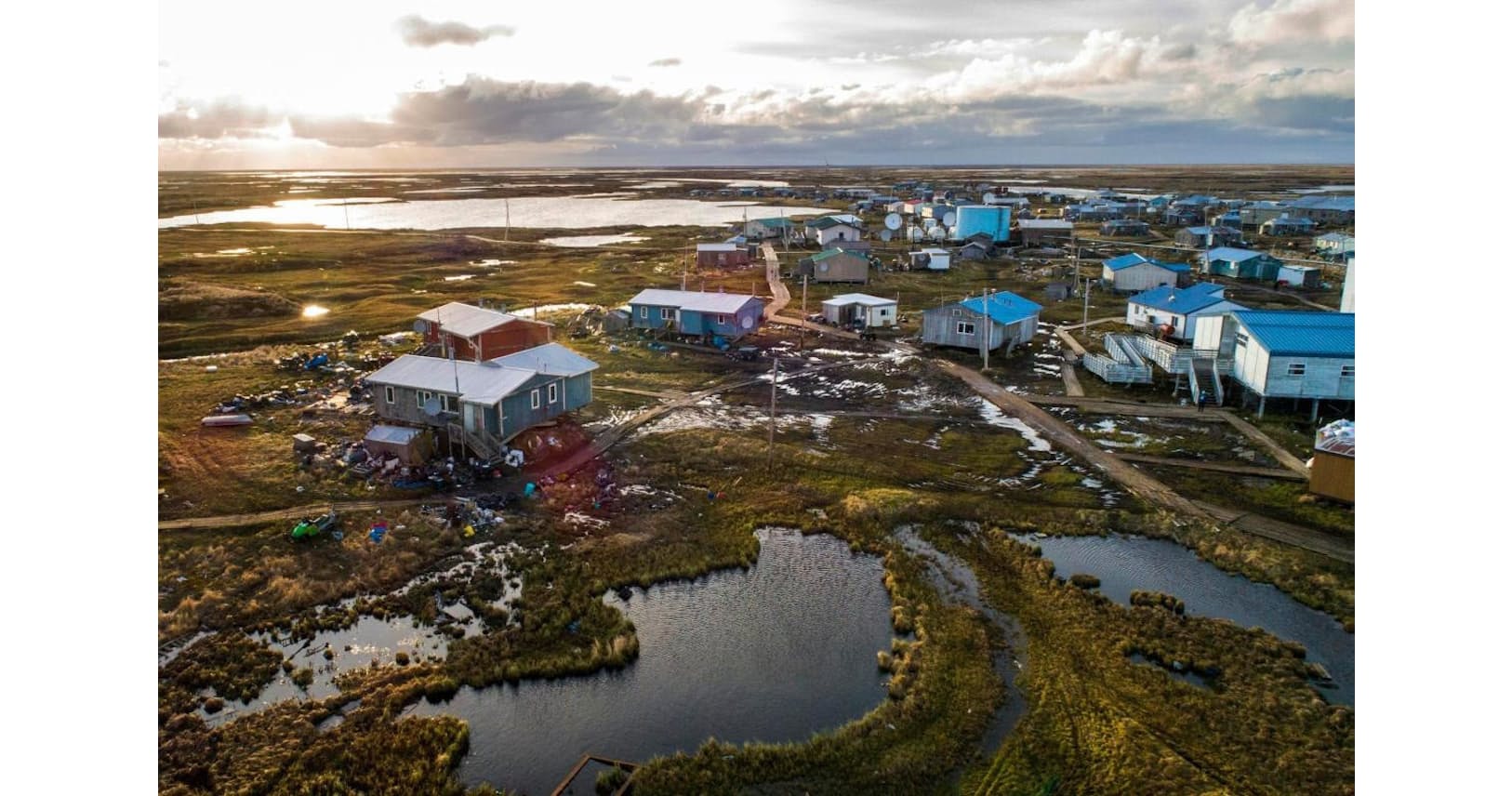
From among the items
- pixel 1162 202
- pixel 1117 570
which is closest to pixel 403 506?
pixel 1117 570

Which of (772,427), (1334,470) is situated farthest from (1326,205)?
(772,427)

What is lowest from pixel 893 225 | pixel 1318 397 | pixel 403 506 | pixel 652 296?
pixel 403 506

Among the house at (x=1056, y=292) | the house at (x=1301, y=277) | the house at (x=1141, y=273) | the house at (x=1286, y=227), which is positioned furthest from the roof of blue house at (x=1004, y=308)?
the house at (x=1286, y=227)

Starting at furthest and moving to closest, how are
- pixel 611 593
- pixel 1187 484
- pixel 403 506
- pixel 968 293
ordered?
pixel 968 293, pixel 1187 484, pixel 403 506, pixel 611 593

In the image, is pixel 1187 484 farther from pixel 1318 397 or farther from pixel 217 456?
pixel 217 456

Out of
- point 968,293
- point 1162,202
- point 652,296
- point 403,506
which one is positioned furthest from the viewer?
point 1162,202

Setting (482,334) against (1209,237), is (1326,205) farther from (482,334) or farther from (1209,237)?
(482,334)
